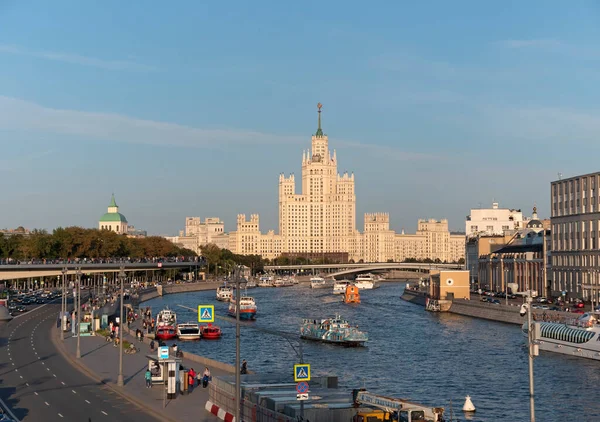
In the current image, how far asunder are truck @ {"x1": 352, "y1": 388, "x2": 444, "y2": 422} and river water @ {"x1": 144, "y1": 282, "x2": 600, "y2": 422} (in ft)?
33.9

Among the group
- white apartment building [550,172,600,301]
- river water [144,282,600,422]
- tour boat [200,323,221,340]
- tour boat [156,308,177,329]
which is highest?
white apartment building [550,172,600,301]

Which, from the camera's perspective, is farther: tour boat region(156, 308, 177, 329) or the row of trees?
the row of trees

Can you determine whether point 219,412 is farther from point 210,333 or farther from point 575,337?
point 210,333

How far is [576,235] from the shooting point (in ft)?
340

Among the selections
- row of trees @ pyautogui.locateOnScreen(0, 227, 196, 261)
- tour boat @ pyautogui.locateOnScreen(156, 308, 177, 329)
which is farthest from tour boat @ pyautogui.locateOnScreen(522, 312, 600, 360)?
row of trees @ pyautogui.locateOnScreen(0, 227, 196, 261)

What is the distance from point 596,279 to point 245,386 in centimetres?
6999

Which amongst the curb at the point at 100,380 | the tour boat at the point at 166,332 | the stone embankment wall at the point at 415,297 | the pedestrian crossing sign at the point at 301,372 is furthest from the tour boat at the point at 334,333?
the stone embankment wall at the point at 415,297

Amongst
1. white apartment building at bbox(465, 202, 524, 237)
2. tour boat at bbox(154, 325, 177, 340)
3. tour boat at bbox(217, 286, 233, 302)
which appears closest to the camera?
tour boat at bbox(154, 325, 177, 340)

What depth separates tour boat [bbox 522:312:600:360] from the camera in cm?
6366

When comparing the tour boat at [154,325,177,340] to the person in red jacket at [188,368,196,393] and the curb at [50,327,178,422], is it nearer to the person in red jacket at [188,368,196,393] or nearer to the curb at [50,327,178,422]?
the curb at [50,327,178,422]

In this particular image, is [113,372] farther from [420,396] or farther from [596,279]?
[596,279]

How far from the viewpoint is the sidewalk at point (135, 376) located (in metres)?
35.7

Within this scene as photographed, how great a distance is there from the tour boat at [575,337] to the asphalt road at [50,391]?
31.8m

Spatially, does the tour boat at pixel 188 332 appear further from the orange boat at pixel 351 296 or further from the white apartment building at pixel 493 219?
the white apartment building at pixel 493 219
